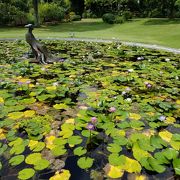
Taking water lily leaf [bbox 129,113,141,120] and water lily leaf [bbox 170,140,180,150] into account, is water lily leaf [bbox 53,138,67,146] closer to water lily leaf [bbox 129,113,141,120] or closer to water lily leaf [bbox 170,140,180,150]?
water lily leaf [bbox 129,113,141,120]

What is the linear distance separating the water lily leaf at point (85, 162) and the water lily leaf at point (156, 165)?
686 mm

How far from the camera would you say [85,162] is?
10.7 feet

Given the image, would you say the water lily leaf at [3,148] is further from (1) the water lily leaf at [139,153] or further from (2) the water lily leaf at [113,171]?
(1) the water lily leaf at [139,153]

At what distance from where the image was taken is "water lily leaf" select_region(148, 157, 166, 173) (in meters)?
3.11

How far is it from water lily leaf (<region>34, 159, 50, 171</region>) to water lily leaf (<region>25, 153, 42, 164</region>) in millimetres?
48

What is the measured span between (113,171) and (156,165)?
50 centimetres

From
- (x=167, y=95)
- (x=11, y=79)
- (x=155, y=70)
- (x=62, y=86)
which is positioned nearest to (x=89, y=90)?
(x=62, y=86)

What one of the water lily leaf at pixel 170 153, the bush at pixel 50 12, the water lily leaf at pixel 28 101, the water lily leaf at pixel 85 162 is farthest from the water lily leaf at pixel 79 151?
the bush at pixel 50 12

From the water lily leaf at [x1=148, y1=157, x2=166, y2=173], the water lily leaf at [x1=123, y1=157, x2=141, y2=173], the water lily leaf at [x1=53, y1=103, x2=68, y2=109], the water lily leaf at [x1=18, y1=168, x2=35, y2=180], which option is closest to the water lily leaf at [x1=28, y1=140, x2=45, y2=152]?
the water lily leaf at [x1=18, y1=168, x2=35, y2=180]

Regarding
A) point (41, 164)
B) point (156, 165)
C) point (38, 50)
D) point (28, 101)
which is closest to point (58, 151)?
point (41, 164)

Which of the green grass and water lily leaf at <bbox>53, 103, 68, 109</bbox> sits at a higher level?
water lily leaf at <bbox>53, 103, 68, 109</bbox>

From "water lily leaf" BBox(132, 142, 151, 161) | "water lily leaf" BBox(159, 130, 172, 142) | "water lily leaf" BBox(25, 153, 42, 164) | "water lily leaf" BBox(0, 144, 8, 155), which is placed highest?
"water lily leaf" BBox(0, 144, 8, 155)

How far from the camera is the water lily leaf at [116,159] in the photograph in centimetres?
326

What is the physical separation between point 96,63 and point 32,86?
3.03m
